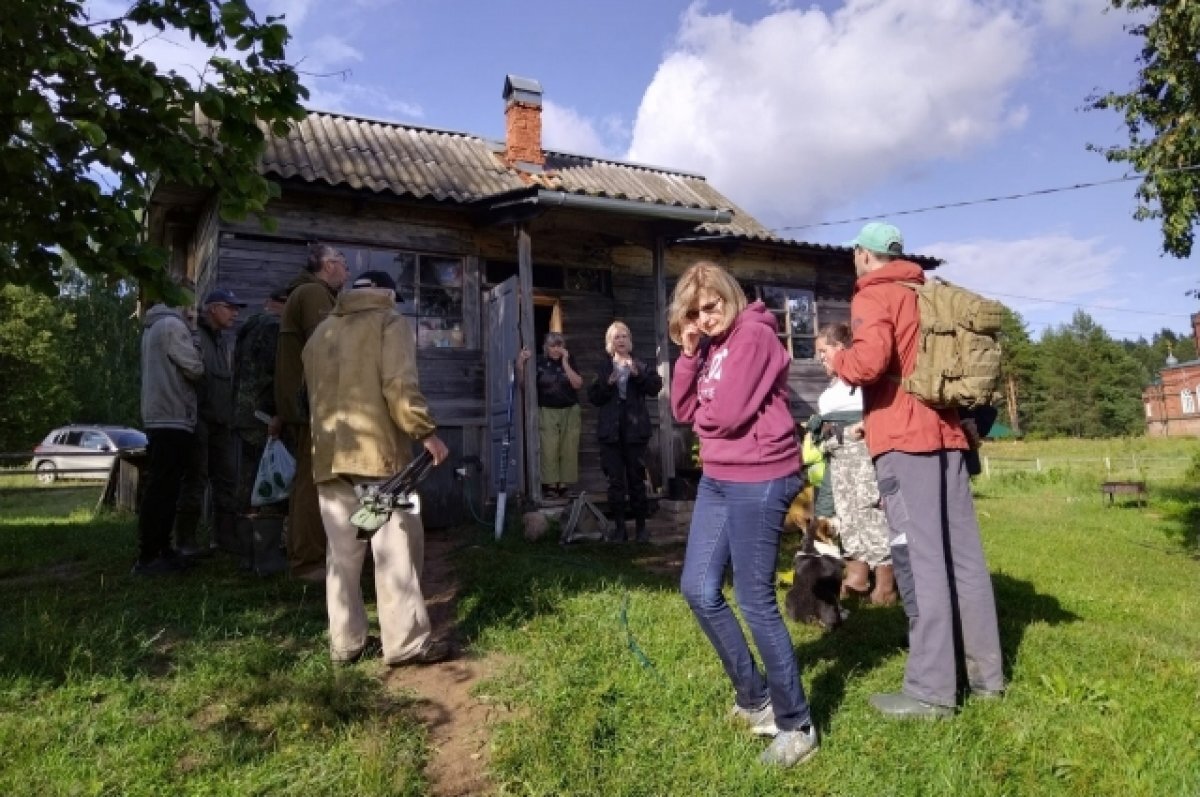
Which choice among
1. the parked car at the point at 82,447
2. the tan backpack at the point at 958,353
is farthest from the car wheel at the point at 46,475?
the tan backpack at the point at 958,353

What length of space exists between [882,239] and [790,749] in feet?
7.25

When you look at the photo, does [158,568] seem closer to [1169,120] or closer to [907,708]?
[907,708]

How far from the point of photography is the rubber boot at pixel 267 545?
5055 millimetres

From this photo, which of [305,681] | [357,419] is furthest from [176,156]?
[305,681]

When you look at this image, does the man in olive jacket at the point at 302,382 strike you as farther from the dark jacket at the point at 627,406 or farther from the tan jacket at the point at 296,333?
the dark jacket at the point at 627,406

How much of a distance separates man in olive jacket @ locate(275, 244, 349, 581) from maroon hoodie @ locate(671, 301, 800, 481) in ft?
9.81

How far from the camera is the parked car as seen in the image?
2141 cm

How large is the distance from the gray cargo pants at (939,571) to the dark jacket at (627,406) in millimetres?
3796

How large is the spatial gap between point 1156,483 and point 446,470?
660 inches

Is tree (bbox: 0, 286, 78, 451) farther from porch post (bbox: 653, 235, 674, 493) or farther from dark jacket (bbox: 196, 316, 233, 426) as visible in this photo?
porch post (bbox: 653, 235, 674, 493)

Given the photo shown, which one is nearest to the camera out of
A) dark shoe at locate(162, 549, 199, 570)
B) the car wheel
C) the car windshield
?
dark shoe at locate(162, 549, 199, 570)

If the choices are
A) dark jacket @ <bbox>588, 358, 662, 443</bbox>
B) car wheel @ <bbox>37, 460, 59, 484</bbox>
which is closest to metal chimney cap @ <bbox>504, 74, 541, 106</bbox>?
dark jacket @ <bbox>588, 358, 662, 443</bbox>

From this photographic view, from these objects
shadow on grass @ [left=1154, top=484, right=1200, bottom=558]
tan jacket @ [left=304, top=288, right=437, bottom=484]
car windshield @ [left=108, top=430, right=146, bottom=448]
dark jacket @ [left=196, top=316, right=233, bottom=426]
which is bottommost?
shadow on grass @ [left=1154, top=484, right=1200, bottom=558]

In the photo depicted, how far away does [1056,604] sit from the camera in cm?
489
